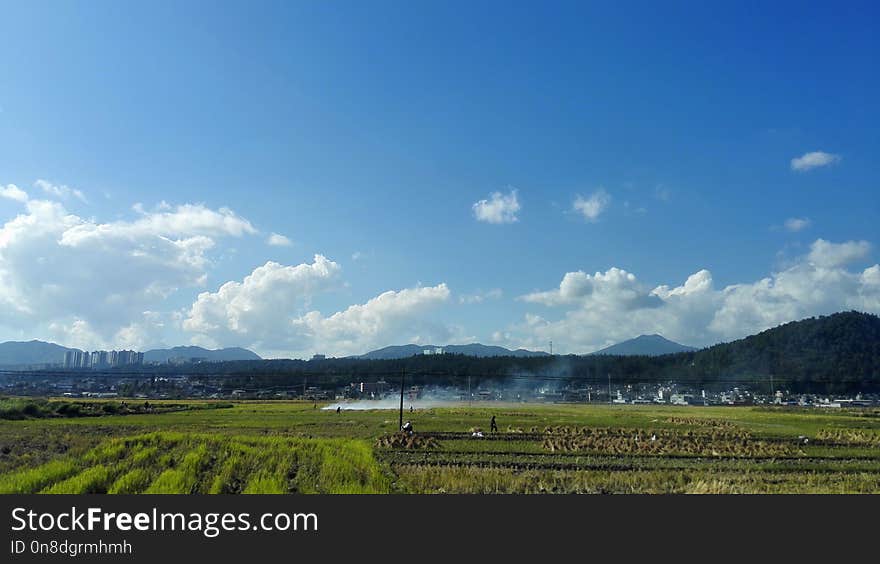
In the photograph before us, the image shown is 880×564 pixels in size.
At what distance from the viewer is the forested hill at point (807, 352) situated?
151 metres

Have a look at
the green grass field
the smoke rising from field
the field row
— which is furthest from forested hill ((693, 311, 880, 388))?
the field row

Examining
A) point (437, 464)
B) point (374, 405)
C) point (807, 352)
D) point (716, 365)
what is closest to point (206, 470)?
point (437, 464)

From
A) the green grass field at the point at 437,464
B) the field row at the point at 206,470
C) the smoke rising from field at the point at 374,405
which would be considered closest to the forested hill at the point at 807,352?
the smoke rising from field at the point at 374,405

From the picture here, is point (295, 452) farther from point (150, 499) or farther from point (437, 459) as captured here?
point (150, 499)

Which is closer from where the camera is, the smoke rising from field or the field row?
Result: the field row

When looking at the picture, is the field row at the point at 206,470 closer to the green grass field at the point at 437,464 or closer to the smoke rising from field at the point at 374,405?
the green grass field at the point at 437,464

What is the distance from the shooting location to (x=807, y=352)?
161 m

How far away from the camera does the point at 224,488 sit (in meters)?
17.5

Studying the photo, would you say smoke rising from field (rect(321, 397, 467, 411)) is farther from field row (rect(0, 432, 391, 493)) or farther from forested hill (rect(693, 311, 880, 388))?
forested hill (rect(693, 311, 880, 388))

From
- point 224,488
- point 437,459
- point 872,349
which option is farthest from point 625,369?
point 224,488

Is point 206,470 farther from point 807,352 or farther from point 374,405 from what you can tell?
point 807,352

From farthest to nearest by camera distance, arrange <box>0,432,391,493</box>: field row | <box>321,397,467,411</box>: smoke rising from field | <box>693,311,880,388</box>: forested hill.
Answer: <box>693,311,880,388</box>: forested hill → <box>321,397,467,411</box>: smoke rising from field → <box>0,432,391,493</box>: field row

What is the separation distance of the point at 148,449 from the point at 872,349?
18725 cm

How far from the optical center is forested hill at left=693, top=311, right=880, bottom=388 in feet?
494
